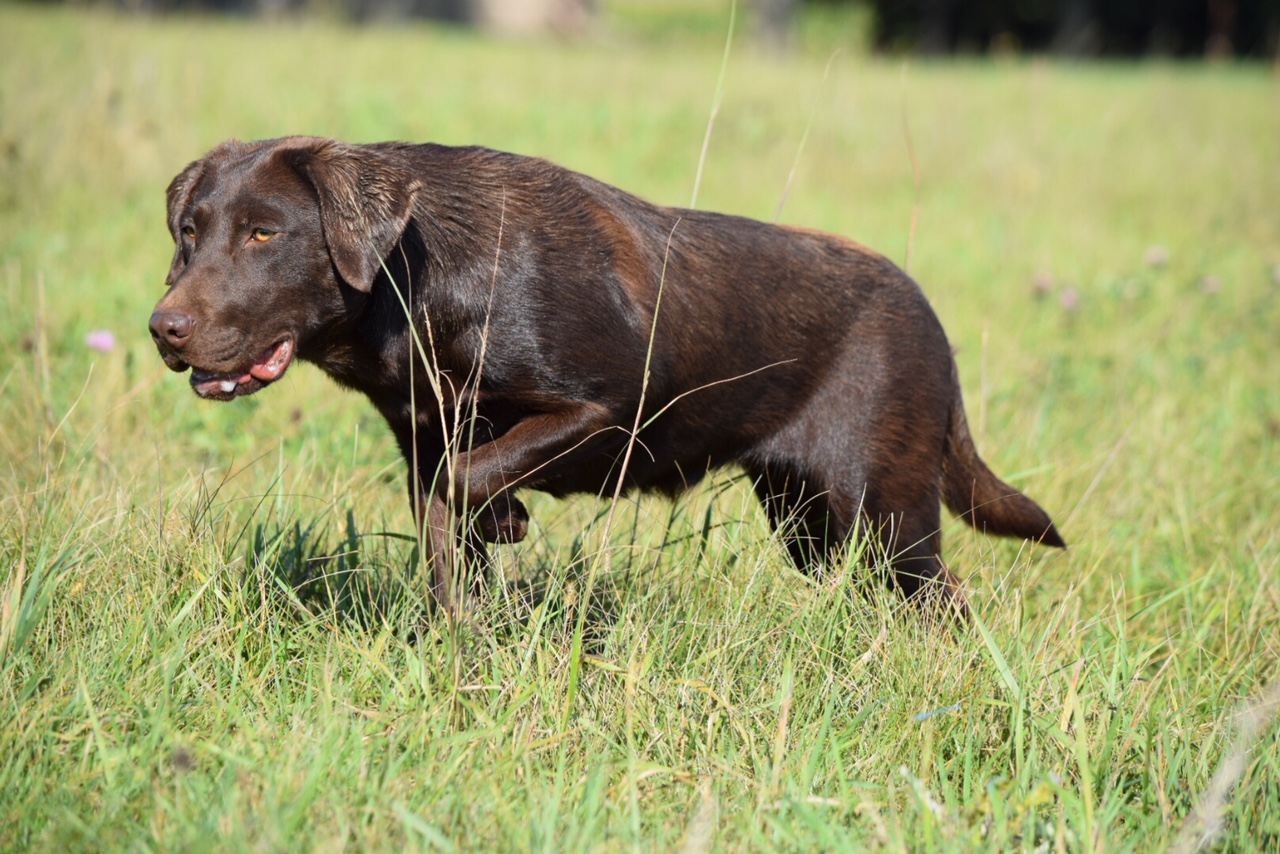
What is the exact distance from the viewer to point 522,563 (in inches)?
139

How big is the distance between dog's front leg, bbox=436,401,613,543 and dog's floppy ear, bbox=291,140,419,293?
0.49 meters

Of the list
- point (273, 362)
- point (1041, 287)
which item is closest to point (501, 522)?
point (273, 362)

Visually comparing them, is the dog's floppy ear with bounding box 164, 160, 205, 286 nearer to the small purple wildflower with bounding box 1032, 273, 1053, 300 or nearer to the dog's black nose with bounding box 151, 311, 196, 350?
the dog's black nose with bounding box 151, 311, 196, 350

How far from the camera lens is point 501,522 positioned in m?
3.09

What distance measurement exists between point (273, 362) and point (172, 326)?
26cm

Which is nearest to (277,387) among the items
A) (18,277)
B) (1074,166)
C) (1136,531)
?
(18,277)

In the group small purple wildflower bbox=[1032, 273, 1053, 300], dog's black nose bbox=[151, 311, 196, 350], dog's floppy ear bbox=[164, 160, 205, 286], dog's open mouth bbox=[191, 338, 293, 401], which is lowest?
small purple wildflower bbox=[1032, 273, 1053, 300]

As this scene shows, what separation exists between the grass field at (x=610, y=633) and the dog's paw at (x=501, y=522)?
141 mm

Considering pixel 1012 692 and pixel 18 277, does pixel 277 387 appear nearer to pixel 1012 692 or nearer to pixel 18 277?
pixel 18 277

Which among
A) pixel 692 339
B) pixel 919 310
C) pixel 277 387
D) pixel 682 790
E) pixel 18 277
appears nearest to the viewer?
pixel 682 790

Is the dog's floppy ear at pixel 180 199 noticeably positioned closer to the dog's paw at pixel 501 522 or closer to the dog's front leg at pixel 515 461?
the dog's front leg at pixel 515 461

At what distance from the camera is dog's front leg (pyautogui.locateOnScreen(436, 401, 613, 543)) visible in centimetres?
292

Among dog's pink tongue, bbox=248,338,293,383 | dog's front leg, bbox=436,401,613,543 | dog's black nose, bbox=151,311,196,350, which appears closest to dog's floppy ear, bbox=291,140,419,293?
dog's pink tongue, bbox=248,338,293,383

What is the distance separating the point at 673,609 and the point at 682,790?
0.58 meters
